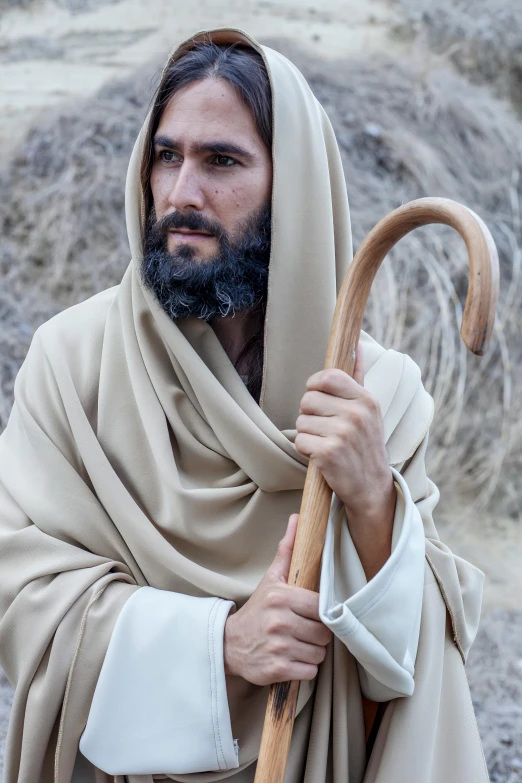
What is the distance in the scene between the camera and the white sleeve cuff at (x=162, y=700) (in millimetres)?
1998

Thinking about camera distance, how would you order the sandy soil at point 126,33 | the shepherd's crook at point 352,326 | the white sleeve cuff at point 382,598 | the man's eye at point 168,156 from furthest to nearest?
the sandy soil at point 126,33, the man's eye at point 168,156, the white sleeve cuff at point 382,598, the shepherd's crook at point 352,326

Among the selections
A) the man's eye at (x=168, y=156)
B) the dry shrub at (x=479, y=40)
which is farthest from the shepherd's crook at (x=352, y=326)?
the dry shrub at (x=479, y=40)

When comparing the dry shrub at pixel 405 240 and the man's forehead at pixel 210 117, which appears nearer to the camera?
the man's forehead at pixel 210 117

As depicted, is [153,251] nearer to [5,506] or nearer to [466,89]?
[5,506]

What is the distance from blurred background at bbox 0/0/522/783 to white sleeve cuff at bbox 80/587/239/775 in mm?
2864

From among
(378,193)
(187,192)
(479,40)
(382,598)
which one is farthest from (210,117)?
(479,40)

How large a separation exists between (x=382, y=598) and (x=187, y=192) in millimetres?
1059

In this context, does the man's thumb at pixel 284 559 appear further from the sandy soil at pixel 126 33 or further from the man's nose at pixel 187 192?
the sandy soil at pixel 126 33

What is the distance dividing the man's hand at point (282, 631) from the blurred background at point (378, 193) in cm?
292

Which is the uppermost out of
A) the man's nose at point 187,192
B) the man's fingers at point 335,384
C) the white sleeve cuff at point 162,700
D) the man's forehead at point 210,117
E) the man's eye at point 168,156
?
the man's forehead at point 210,117

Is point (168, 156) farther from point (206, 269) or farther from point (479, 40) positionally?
point (479, 40)

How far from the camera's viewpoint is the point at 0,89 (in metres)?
6.88

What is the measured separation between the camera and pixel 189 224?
86.7 inches

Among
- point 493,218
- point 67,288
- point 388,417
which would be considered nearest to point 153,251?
point 388,417
